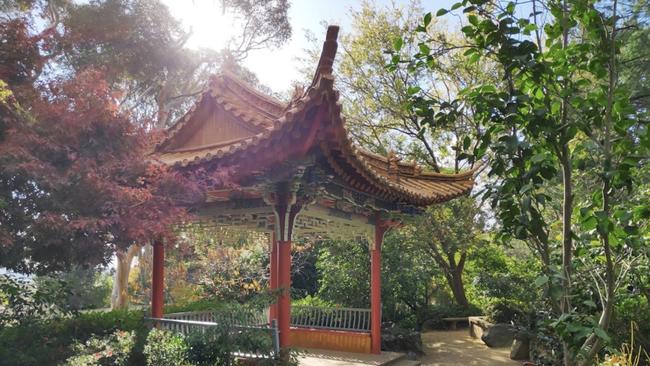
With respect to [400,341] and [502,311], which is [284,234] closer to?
[400,341]

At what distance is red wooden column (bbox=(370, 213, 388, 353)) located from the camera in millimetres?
8109

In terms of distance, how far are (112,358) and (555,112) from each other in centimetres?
505

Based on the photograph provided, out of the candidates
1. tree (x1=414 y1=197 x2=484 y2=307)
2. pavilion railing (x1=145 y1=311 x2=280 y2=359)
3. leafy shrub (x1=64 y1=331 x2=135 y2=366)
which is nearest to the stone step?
pavilion railing (x1=145 y1=311 x2=280 y2=359)

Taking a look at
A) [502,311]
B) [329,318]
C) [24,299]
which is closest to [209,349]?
[24,299]

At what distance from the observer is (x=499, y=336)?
10.6m

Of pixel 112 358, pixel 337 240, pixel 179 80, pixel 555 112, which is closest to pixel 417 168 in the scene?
pixel 337 240

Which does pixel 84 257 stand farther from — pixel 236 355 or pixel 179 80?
pixel 179 80

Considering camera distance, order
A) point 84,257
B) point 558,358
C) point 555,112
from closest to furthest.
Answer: point 555,112, point 84,257, point 558,358

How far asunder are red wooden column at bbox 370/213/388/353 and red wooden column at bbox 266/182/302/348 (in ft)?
8.49

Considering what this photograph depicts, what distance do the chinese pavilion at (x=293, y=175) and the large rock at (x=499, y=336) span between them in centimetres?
366

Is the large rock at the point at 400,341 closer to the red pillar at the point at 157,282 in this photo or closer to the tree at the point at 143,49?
the red pillar at the point at 157,282

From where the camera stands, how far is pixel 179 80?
17125mm

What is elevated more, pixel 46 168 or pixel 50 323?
pixel 46 168

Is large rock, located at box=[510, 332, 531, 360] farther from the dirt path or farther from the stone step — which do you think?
the stone step
